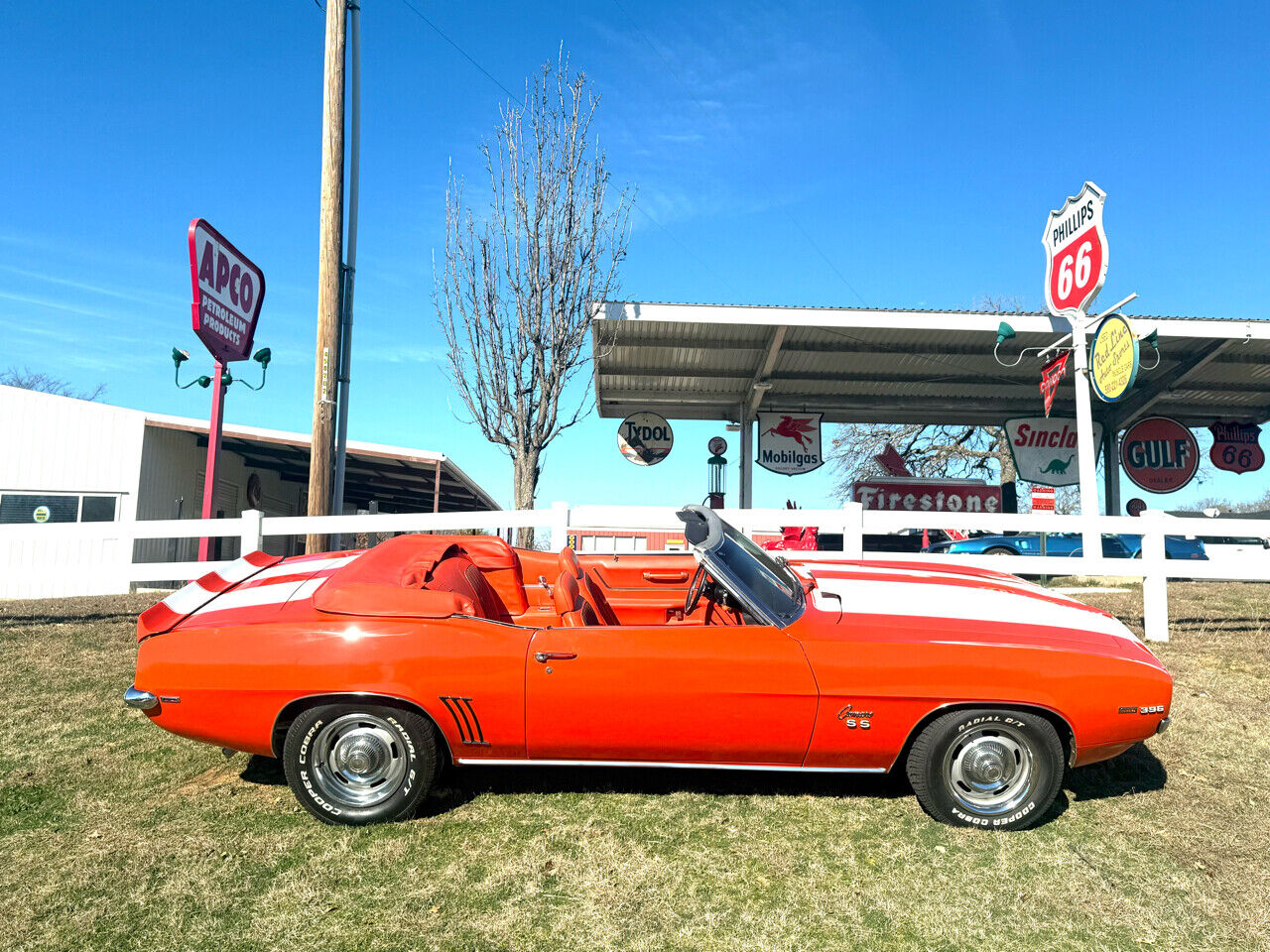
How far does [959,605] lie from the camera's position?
373 centimetres

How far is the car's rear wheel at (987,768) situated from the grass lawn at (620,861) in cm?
9

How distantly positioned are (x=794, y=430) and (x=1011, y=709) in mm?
13422

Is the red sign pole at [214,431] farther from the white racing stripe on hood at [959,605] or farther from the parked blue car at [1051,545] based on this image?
the parked blue car at [1051,545]

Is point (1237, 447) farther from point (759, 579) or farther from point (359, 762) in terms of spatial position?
point (359, 762)

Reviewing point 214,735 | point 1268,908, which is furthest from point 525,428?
point 1268,908

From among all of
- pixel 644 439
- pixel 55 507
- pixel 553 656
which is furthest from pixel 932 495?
pixel 55 507

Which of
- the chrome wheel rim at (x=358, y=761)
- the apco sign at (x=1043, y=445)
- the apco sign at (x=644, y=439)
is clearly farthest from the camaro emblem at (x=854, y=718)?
the apco sign at (x=1043, y=445)

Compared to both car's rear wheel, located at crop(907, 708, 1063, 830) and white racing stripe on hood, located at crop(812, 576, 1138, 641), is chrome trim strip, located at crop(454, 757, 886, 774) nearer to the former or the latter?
car's rear wheel, located at crop(907, 708, 1063, 830)

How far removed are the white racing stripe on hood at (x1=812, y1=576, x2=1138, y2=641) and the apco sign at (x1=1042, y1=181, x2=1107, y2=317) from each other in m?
8.60

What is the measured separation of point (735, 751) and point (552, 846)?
81 cm

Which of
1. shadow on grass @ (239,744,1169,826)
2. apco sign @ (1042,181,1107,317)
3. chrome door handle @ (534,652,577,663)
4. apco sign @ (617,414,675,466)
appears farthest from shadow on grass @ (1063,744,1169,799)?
apco sign @ (617,414,675,466)

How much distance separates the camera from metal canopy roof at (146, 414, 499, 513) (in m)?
16.3

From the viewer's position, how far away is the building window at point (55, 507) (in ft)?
52.0

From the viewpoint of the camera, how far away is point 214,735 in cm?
340
